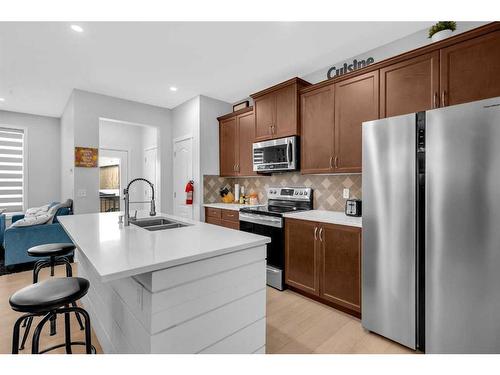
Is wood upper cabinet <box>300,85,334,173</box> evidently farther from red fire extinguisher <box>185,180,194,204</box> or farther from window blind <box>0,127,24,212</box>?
window blind <box>0,127,24,212</box>

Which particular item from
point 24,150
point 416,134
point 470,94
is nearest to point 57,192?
point 24,150

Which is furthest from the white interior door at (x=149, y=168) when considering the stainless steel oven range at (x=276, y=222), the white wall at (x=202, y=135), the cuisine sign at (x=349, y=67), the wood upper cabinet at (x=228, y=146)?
the cuisine sign at (x=349, y=67)

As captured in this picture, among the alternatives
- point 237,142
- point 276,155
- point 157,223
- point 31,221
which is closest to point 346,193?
point 276,155

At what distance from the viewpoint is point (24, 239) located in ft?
11.4

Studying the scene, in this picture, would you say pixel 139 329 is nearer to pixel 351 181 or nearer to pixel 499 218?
pixel 499 218

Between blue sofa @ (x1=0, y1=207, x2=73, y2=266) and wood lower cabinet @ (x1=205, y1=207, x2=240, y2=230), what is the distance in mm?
2182

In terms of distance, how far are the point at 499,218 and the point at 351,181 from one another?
1485 millimetres

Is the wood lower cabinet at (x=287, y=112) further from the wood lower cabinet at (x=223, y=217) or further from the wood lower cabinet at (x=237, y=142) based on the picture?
the wood lower cabinet at (x=223, y=217)

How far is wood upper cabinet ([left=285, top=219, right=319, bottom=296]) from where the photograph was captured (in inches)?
102

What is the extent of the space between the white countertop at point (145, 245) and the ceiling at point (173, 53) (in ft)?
6.27

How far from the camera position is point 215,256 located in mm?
1318

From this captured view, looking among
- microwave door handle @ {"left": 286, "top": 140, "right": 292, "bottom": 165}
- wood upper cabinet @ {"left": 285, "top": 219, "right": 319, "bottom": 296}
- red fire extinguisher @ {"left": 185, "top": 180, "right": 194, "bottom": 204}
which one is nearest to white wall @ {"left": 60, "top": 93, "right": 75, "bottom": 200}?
red fire extinguisher @ {"left": 185, "top": 180, "right": 194, "bottom": 204}

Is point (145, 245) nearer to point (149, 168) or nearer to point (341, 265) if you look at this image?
point (341, 265)

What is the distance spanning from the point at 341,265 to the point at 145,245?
1.78 m
